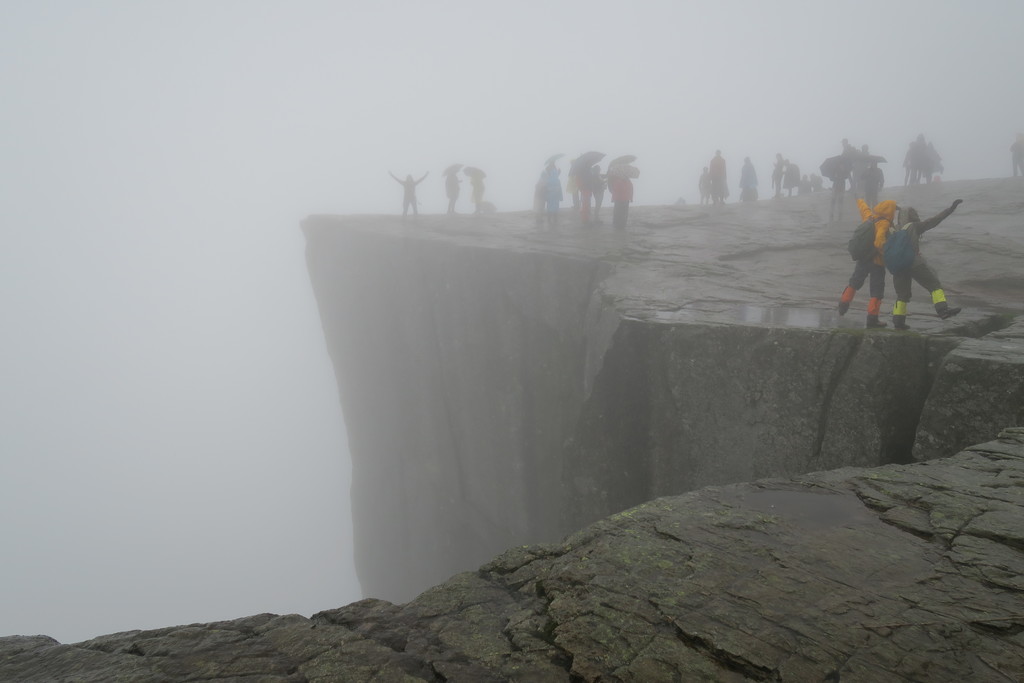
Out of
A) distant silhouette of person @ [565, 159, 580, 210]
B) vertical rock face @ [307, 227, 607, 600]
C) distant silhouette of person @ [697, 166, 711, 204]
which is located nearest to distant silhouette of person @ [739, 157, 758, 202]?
distant silhouette of person @ [697, 166, 711, 204]

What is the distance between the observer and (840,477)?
779 cm

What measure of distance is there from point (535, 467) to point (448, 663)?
1441 cm

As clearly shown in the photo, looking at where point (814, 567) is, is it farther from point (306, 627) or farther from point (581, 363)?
point (581, 363)

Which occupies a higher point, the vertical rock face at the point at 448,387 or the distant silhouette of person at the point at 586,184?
the distant silhouette of person at the point at 586,184

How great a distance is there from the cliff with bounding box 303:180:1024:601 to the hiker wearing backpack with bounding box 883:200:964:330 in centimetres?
41

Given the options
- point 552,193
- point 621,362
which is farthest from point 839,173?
point 621,362

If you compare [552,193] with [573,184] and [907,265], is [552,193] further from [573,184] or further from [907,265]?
[907,265]

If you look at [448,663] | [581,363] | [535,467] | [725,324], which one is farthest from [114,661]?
[535,467]

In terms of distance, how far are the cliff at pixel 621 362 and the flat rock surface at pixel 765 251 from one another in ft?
0.37

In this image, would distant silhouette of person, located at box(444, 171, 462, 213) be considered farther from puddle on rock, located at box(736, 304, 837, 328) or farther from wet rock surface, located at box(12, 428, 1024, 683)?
wet rock surface, located at box(12, 428, 1024, 683)

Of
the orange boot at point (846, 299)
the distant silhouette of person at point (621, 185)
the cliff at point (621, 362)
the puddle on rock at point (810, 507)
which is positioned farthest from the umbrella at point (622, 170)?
the puddle on rock at point (810, 507)

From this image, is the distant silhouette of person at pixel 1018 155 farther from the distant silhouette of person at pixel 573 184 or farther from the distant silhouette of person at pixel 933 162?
the distant silhouette of person at pixel 573 184

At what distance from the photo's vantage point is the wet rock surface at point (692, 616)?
4.70 m

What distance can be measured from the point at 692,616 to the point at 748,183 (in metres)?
34.6
